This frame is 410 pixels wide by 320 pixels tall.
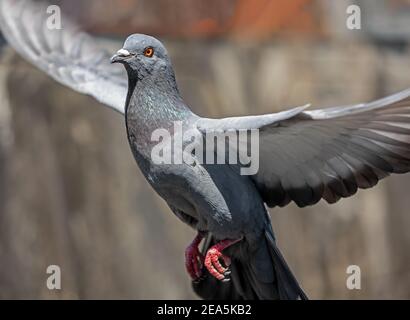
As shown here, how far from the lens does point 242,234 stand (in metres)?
4.12

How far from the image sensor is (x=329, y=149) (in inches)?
153

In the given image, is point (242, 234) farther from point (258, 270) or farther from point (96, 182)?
point (96, 182)

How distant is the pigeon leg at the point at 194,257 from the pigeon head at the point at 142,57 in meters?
0.82

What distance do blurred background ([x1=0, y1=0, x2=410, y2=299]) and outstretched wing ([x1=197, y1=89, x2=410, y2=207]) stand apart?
3.37 meters

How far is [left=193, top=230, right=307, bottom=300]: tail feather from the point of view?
420cm

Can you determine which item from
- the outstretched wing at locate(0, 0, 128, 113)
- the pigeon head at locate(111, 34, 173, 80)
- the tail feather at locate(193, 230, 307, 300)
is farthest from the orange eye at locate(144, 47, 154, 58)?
the tail feather at locate(193, 230, 307, 300)

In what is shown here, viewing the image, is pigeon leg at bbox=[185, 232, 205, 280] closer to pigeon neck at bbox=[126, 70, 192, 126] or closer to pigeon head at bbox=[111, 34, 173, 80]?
pigeon neck at bbox=[126, 70, 192, 126]

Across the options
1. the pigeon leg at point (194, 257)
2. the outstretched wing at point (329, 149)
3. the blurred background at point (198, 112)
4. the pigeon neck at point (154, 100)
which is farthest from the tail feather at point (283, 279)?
the blurred background at point (198, 112)

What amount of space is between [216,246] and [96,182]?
342cm

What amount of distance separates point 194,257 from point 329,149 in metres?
0.84

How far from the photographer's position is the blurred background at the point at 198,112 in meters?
7.30

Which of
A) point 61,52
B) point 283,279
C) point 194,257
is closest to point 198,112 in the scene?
point 61,52

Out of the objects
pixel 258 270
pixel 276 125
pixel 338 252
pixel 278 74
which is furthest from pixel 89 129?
pixel 276 125

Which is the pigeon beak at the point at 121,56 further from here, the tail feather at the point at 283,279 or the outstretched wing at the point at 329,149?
the tail feather at the point at 283,279
